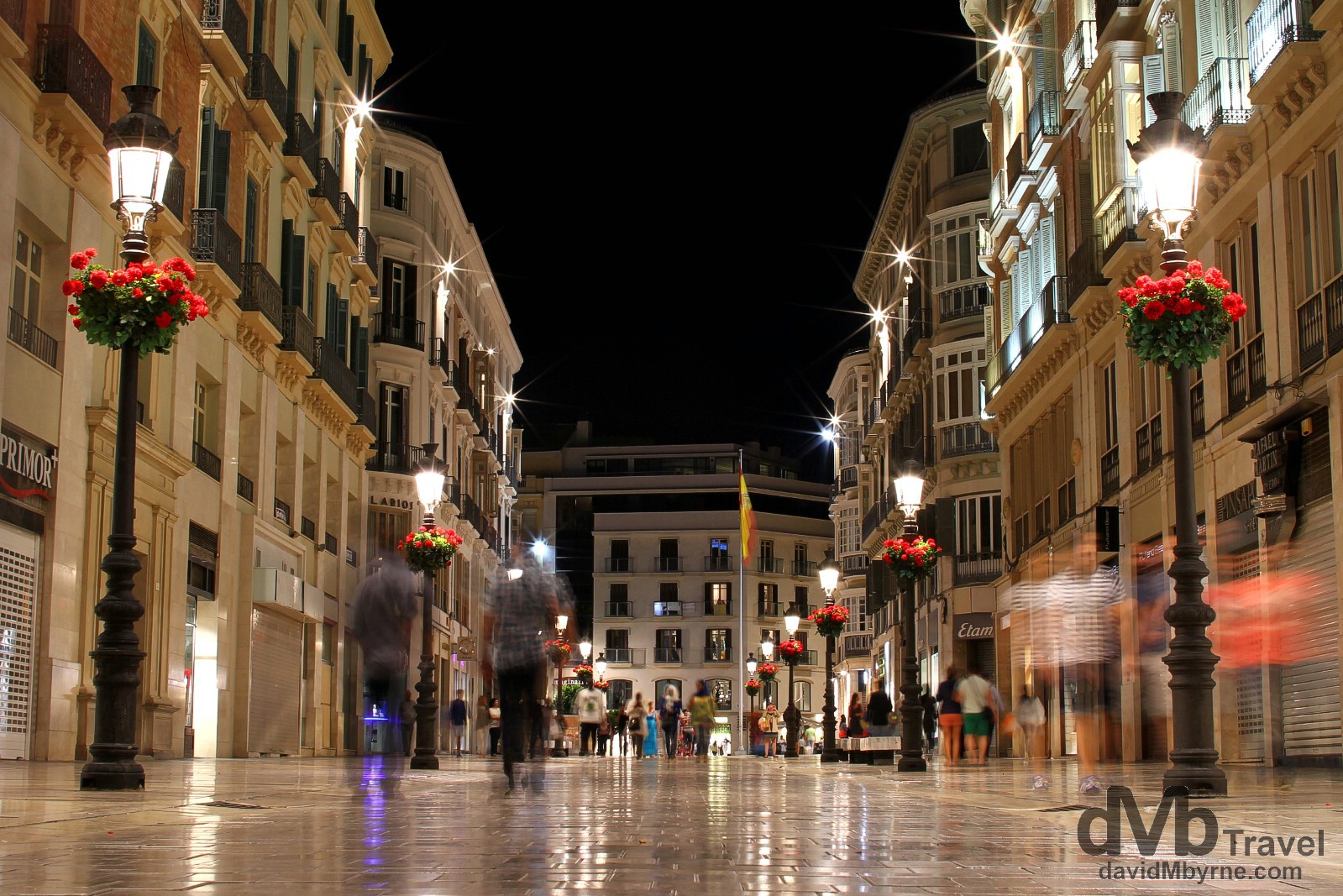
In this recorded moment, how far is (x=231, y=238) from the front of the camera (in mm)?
30156

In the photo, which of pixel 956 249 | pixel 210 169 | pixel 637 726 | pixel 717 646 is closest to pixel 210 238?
pixel 210 169

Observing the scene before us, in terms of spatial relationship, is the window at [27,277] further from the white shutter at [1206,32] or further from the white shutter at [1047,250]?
the white shutter at [1047,250]

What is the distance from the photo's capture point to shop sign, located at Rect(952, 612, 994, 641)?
45.7 metres

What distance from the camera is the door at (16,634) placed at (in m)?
19.4

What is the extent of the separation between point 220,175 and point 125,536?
1777cm

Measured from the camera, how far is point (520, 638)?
42.5 feet

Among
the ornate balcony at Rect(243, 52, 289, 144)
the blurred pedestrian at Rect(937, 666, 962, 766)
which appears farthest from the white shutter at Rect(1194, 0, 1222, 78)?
the ornate balcony at Rect(243, 52, 289, 144)

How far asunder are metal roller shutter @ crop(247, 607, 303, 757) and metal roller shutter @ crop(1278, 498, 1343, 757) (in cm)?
1903

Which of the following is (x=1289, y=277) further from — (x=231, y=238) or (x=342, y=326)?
(x=342, y=326)

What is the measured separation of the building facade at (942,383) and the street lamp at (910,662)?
17.3 meters

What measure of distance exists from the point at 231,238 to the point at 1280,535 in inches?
763

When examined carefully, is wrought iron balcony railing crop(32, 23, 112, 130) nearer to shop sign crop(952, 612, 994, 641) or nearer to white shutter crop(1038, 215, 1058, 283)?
white shutter crop(1038, 215, 1058, 283)

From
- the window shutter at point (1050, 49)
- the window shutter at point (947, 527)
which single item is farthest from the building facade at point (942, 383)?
the window shutter at point (1050, 49)

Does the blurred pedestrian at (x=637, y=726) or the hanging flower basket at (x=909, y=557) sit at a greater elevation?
the hanging flower basket at (x=909, y=557)
